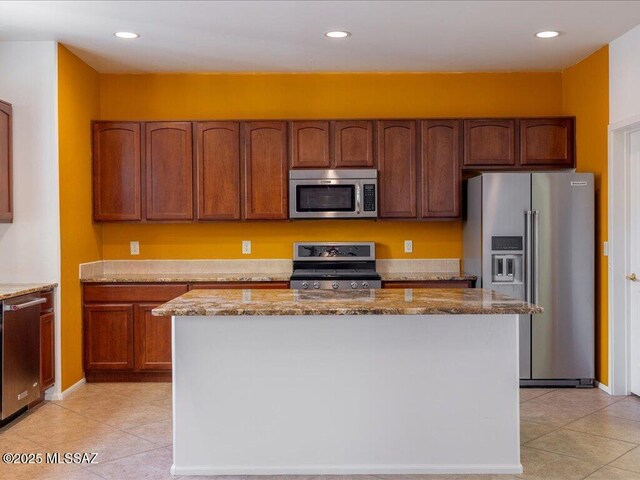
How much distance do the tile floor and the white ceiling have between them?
2.64 meters

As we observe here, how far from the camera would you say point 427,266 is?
564 centimetres

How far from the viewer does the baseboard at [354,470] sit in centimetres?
313

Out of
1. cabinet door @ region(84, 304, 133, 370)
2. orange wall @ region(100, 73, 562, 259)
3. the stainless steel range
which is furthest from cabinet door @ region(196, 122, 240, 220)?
cabinet door @ region(84, 304, 133, 370)

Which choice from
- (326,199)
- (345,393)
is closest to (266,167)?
(326,199)

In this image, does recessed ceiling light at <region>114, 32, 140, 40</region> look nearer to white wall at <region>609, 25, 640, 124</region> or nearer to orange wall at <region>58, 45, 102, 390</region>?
orange wall at <region>58, 45, 102, 390</region>

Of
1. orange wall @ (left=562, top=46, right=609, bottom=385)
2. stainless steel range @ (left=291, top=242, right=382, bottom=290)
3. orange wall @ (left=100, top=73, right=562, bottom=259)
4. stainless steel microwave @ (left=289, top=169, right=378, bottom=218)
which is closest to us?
orange wall @ (left=562, top=46, right=609, bottom=385)

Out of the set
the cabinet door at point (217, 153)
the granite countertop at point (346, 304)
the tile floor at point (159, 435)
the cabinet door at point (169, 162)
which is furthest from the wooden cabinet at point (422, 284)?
the cabinet door at point (169, 162)

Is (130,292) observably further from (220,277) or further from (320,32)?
(320,32)

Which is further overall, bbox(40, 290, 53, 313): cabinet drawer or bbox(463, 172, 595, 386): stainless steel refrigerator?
bbox(463, 172, 595, 386): stainless steel refrigerator

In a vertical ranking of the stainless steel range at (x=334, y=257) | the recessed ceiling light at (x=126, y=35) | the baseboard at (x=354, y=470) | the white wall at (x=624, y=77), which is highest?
the recessed ceiling light at (x=126, y=35)

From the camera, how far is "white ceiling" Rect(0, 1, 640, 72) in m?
3.93

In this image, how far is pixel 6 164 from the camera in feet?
14.9

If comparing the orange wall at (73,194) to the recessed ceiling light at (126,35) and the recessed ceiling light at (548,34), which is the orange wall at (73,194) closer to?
the recessed ceiling light at (126,35)

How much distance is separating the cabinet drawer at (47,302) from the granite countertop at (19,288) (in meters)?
0.04
